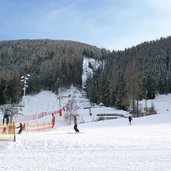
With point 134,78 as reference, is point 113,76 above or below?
above

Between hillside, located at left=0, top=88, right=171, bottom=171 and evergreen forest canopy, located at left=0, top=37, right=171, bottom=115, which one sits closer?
hillside, located at left=0, top=88, right=171, bottom=171

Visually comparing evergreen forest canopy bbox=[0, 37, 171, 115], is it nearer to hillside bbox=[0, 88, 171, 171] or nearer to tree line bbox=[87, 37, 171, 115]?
tree line bbox=[87, 37, 171, 115]

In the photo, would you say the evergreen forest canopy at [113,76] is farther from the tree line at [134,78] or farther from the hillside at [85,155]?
the hillside at [85,155]

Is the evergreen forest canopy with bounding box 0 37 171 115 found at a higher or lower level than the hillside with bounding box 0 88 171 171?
higher

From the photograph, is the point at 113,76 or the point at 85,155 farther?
the point at 113,76

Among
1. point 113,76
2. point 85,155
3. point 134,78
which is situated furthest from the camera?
point 113,76

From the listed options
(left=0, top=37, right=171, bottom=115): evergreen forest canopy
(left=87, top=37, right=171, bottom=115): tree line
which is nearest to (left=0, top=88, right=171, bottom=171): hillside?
(left=87, top=37, right=171, bottom=115): tree line

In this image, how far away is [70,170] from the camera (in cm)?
1667

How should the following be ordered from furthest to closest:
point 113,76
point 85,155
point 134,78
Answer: point 113,76 → point 134,78 → point 85,155

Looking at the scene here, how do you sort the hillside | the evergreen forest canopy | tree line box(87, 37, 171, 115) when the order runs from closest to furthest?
1. the hillside
2. tree line box(87, 37, 171, 115)
3. the evergreen forest canopy

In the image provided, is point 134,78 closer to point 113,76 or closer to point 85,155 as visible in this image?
point 113,76

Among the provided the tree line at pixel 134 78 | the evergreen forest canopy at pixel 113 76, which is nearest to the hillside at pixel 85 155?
the tree line at pixel 134 78

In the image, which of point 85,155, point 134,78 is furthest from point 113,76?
point 85,155

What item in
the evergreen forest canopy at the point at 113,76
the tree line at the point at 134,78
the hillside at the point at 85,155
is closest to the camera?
the hillside at the point at 85,155
